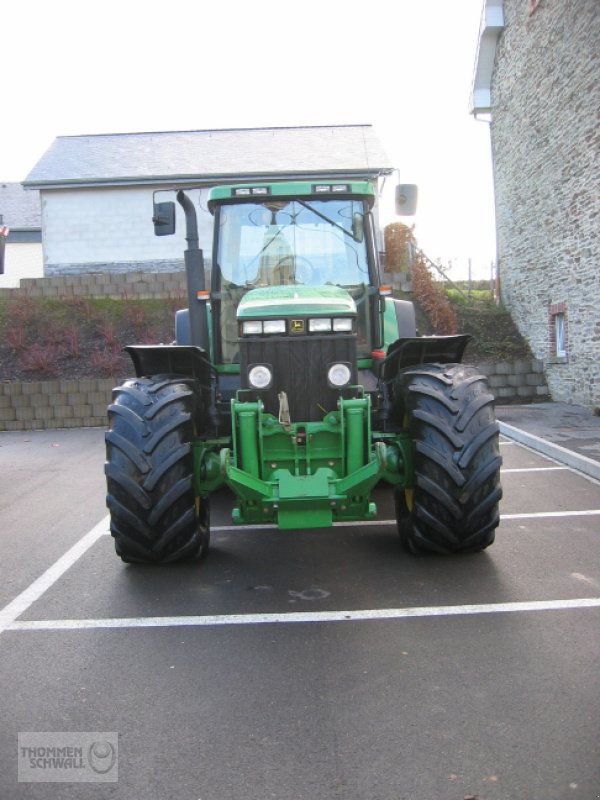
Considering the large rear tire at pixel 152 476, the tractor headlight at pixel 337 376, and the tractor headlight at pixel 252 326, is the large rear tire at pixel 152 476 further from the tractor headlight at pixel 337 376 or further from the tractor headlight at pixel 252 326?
the tractor headlight at pixel 337 376

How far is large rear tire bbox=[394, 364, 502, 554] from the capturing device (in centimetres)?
481

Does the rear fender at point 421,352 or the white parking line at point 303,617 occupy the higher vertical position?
the rear fender at point 421,352

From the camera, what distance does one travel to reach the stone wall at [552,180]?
12.8 meters

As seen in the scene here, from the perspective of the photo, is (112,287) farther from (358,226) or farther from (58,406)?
(358,226)

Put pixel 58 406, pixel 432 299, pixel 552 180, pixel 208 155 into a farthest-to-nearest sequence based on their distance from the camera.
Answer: pixel 208 155 < pixel 432 299 < pixel 58 406 < pixel 552 180

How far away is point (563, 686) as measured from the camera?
10.9 ft

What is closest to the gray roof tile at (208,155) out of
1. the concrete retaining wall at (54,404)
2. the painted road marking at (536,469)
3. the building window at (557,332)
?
the building window at (557,332)

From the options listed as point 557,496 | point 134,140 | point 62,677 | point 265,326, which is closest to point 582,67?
point 557,496

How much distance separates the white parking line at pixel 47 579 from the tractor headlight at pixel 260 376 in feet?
6.17

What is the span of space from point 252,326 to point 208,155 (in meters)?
20.1

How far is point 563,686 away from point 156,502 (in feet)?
8.46

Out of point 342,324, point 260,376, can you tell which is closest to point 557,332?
point 342,324

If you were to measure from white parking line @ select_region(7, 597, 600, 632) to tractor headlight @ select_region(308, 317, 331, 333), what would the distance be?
1.81 m
